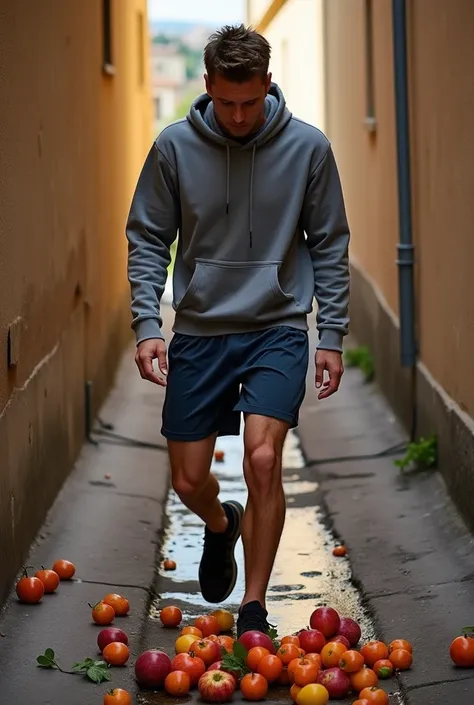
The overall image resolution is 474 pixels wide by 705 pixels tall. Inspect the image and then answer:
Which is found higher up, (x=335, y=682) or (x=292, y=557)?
(x=335, y=682)

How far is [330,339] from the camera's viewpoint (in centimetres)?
504

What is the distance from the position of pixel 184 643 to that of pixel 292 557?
6.25 feet

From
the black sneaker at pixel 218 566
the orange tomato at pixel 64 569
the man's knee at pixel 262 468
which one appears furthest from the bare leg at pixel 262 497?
the orange tomato at pixel 64 569

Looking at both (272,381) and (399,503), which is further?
(399,503)

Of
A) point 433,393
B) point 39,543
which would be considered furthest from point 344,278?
point 433,393

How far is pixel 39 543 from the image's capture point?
627 centimetres

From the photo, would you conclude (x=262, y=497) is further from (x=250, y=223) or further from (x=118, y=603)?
(x=250, y=223)

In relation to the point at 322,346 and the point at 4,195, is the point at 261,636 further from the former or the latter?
the point at 4,195

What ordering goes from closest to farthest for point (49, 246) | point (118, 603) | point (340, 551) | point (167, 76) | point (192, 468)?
point (192, 468)
point (118, 603)
point (340, 551)
point (49, 246)
point (167, 76)

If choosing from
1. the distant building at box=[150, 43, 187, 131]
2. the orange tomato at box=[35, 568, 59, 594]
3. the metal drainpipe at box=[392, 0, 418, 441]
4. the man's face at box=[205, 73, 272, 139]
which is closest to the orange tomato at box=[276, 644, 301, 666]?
the orange tomato at box=[35, 568, 59, 594]

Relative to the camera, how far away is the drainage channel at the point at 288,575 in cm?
550

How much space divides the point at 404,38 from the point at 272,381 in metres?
4.26

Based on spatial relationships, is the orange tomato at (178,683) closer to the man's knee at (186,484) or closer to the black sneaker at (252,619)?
the black sneaker at (252,619)

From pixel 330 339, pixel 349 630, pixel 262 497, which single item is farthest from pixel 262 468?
pixel 349 630
